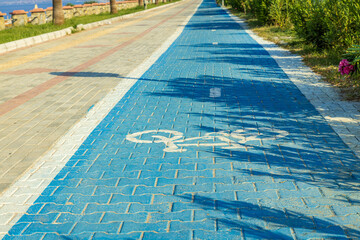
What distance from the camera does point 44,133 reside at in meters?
6.28

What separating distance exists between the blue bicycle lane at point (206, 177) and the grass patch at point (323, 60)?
1.25 meters

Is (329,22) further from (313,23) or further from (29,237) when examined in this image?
(29,237)

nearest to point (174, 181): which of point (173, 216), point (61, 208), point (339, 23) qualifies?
point (173, 216)

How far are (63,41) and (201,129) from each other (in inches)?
627

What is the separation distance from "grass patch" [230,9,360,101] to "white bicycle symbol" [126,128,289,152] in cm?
254

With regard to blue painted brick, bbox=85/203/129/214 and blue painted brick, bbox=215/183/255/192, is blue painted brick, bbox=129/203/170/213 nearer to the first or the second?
blue painted brick, bbox=85/203/129/214

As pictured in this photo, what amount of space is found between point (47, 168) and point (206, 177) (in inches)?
76.6

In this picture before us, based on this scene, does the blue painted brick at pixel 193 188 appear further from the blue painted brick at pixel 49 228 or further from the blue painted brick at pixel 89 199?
the blue painted brick at pixel 49 228

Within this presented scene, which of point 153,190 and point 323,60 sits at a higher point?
point 323,60

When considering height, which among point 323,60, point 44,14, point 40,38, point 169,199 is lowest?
point 169,199

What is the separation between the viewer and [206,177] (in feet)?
14.7

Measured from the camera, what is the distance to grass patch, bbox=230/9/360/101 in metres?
8.09

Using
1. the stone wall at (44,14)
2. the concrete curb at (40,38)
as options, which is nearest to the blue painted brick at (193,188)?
the concrete curb at (40,38)

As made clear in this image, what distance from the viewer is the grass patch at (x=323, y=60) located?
8089 mm
